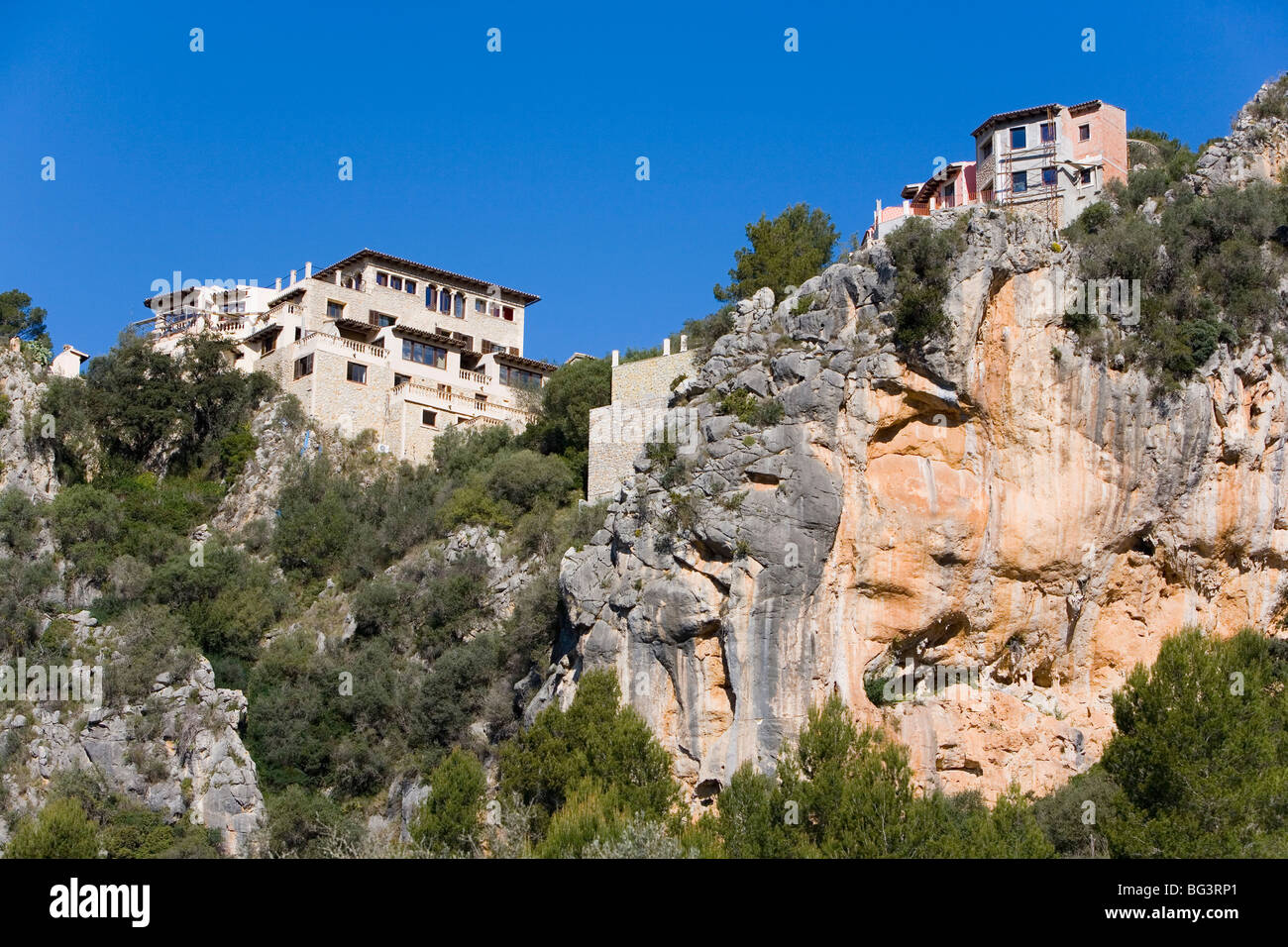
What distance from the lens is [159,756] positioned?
41.8 meters

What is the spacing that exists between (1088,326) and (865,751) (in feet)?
44.8

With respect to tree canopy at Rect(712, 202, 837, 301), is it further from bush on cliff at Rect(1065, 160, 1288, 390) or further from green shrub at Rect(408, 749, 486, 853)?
green shrub at Rect(408, 749, 486, 853)

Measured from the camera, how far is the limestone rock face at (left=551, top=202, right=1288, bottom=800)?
3650 centimetres

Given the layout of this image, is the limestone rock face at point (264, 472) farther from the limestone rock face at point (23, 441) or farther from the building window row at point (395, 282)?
the building window row at point (395, 282)

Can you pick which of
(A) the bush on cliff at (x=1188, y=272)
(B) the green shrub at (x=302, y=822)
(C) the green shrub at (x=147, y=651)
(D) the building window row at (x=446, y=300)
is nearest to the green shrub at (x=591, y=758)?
(B) the green shrub at (x=302, y=822)

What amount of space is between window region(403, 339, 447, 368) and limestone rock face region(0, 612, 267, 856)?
840 inches

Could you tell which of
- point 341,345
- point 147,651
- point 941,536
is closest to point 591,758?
point 941,536

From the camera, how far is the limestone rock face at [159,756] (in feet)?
134

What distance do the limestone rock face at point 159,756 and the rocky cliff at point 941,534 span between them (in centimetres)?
961

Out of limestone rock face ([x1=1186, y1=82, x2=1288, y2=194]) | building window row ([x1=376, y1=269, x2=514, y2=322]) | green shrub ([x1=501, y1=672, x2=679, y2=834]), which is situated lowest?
green shrub ([x1=501, y1=672, x2=679, y2=834])

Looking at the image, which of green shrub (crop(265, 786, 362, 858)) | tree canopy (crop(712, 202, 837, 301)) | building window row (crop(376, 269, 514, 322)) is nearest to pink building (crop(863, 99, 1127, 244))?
tree canopy (crop(712, 202, 837, 301))

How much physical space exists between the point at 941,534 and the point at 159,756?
69.2 ft
